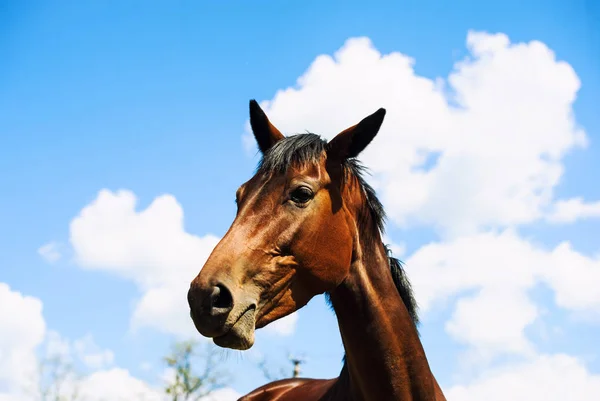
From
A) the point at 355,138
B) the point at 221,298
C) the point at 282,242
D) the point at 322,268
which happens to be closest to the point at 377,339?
the point at 322,268

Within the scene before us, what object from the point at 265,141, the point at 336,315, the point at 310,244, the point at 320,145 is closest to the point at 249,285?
the point at 310,244

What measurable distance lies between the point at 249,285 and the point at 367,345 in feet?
3.23

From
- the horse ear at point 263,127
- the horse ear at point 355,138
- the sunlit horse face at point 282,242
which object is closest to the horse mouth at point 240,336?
the sunlit horse face at point 282,242

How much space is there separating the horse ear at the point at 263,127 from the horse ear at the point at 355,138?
1.64ft

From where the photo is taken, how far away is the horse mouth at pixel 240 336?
3129 millimetres

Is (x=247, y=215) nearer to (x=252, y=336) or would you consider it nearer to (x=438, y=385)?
(x=252, y=336)

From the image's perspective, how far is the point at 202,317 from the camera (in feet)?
9.93

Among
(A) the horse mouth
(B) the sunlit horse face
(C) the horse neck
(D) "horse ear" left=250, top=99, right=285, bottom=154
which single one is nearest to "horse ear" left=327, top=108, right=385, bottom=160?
(B) the sunlit horse face

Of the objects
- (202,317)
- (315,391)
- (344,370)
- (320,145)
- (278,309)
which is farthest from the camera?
(315,391)

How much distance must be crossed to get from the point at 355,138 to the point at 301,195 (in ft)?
2.30

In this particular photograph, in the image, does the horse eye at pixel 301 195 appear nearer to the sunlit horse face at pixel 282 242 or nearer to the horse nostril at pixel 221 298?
the sunlit horse face at pixel 282 242

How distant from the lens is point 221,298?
310cm

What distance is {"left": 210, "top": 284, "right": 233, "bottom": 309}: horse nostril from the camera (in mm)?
3037

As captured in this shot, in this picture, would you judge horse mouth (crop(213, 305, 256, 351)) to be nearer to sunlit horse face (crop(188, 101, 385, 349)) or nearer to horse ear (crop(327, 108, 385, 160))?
sunlit horse face (crop(188, 101, 385, 349))
